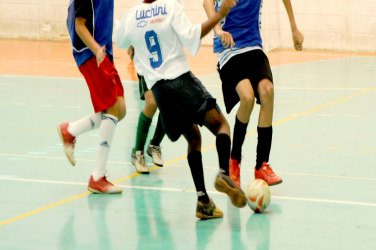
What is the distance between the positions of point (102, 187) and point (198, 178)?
100 centimetres

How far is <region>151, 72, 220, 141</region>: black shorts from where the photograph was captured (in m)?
5.99

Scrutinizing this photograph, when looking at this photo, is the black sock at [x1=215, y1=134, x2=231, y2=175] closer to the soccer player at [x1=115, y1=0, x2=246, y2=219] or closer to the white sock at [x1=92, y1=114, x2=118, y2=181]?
the soccer player at [x1=115, y1=0, x2=246, y2=219]

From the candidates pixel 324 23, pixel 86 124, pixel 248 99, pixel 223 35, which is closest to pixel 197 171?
pixel 223 35

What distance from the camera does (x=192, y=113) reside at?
602cm

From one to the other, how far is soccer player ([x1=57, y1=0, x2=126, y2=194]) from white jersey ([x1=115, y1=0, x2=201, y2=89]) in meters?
0.43

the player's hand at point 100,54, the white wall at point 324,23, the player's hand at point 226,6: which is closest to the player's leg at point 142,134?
the player's hand at point 100,54

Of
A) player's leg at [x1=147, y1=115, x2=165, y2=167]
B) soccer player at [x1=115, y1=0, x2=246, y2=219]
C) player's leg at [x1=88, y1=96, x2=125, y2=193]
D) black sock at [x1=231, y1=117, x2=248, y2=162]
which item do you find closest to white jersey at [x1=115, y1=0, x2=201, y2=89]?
soccer player at [x1=115, y1=0, x2=246, y2=219]

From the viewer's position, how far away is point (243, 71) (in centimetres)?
697

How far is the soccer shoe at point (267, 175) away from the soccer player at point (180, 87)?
0.69 metres

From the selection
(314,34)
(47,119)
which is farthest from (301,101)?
(314,34)

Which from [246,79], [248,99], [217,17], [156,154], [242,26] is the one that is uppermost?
[217,17]

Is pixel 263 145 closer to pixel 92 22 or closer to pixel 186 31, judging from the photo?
pixel 186 31

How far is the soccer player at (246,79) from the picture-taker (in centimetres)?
685

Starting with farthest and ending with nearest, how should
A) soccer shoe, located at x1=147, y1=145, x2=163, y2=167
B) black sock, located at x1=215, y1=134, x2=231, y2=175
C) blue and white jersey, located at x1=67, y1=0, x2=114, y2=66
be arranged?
soccer shoe, located at x1=147, y1=145, x2=163, y2=167 → blue and white jersey, located at x1=67, y1=0, x2=114, y2=66 → black sock, located at x1=215, y1=134, x2=231, y2=175
